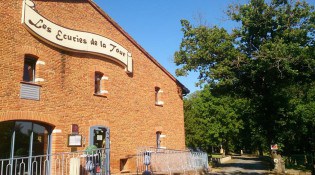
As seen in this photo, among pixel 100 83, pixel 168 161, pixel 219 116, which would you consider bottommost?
pixel 168 161

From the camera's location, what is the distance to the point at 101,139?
14656 mm

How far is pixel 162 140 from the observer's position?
1895cm

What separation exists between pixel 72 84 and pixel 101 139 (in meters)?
3.01

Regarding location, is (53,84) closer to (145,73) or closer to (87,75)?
(87,75)

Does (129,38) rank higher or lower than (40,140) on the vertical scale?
higher

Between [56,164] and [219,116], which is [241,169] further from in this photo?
[56,164]

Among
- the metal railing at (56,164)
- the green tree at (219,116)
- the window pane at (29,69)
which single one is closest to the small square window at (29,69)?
the window pane at (29,69)

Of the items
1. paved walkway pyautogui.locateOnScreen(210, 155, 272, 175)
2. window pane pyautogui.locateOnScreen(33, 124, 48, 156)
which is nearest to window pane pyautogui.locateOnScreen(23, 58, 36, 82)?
window pane pyautogui.locateOnScreen(33, 124, 48, 156)

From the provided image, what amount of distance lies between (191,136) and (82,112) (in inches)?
683

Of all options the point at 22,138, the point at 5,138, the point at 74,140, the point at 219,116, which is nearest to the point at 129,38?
the point at 74,140

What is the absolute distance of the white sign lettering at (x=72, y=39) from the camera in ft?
40.1

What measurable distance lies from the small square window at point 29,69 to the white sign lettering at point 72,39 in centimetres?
103

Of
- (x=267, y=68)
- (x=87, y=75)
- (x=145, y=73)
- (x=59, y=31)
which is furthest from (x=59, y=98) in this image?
(x=267, y=68)

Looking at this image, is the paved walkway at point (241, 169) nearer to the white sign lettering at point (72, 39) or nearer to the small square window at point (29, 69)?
the white sign lettering at point (72, 39)
